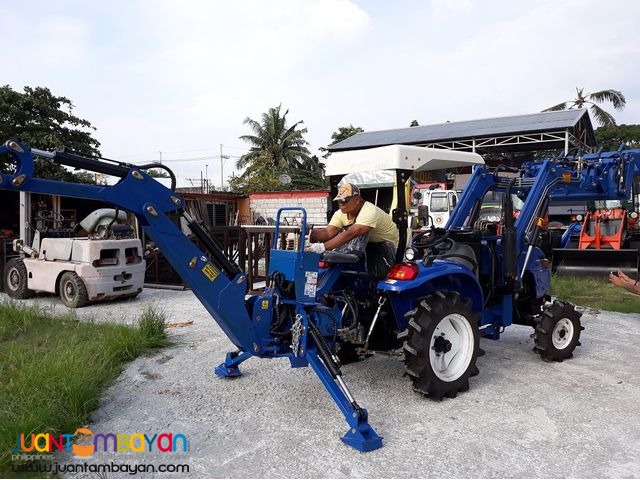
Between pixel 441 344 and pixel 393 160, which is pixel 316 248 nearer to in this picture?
pixel 393 160

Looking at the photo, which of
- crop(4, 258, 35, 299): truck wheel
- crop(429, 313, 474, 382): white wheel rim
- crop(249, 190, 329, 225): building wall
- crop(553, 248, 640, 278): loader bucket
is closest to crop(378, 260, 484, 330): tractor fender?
crop(429, 313, 474, 382): white wheel rim

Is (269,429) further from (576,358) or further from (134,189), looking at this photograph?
(576,358)

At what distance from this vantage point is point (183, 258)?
345 centimetres

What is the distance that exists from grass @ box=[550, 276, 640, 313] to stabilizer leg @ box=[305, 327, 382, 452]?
18.4ft

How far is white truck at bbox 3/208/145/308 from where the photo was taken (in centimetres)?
777

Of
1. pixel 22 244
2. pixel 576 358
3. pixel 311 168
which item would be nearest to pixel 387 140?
pixel 311 168

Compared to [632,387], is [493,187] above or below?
above

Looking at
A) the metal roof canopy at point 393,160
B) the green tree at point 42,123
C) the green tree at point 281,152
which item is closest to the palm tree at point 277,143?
the green tree at point 281,152

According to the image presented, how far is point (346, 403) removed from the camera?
3.32 metres

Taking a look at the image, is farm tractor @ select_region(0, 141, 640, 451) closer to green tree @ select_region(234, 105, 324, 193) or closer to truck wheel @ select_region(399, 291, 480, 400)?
truck wheel @ select_region(399, 291, 480, 400)

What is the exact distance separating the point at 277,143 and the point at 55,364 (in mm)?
30391

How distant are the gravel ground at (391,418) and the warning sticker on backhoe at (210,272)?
1012 mm

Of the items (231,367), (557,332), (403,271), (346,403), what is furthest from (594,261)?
(346,403)

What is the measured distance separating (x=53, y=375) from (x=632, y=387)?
4.57 m
